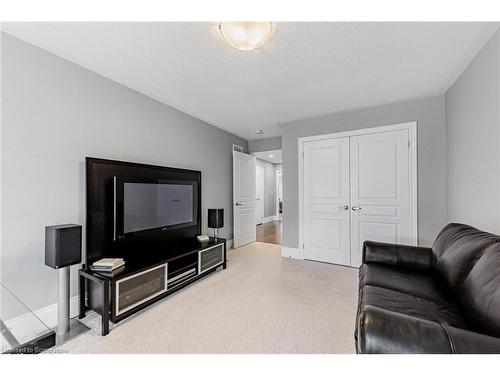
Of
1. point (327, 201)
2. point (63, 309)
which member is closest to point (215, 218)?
point (327, 201)

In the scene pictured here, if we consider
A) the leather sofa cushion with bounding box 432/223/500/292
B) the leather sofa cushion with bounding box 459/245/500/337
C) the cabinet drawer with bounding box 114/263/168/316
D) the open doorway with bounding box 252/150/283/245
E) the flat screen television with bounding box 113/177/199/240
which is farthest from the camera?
the open doorway with bounding box 252/150/283/245

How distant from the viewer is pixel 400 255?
5.93 ft

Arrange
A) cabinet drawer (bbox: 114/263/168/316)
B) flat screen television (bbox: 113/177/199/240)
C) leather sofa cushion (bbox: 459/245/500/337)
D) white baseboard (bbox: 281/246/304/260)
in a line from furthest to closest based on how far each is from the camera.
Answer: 1. white baseboard (bbox: 281/246/304/260)
2. flat screen television (bbox: 113/177/199/240)
3. cabinet drawer (bbox: 114/263/168/316)
4. leather sofa cushion (bbox: 459/245/500/337)

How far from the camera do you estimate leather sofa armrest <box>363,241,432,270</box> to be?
1757 millimetres

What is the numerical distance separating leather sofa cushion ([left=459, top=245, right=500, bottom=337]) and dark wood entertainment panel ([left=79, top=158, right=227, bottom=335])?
2234 millimetres

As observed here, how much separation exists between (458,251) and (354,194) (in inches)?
68.2

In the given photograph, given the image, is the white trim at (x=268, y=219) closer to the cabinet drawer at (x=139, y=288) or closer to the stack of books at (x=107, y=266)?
the cabinet drawer at (x=139, y=288)

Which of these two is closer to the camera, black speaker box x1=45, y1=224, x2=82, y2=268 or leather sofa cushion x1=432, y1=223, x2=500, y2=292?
leather sofa cushion x1=432, y1=223, x2=500, y2=292

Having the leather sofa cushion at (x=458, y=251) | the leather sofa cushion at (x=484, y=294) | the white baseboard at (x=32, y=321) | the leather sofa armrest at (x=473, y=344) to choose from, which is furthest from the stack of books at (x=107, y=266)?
the leather sofa cushion at (x=458, y=251)

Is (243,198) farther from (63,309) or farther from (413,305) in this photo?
(413,305)

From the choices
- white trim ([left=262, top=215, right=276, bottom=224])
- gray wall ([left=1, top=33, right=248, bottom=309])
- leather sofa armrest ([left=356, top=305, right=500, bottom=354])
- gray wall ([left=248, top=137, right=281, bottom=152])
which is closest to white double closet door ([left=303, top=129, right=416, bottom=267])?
gray wall ([left=248, top=137, right=281, bottom=152])

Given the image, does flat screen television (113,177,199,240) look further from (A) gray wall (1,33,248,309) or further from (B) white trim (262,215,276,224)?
(B) white trim (262,215,276,224)

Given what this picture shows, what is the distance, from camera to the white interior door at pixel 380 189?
279 centimetres
